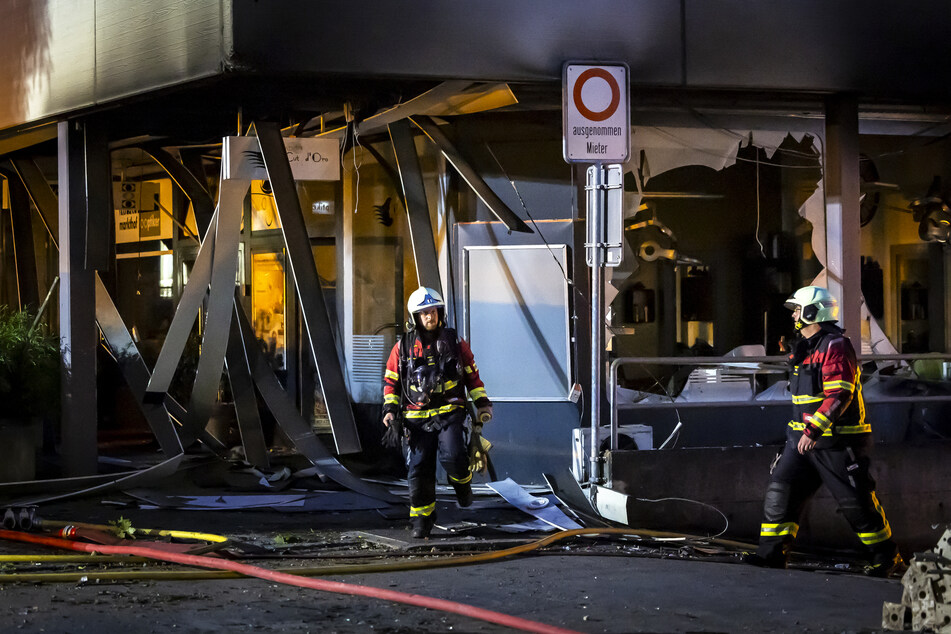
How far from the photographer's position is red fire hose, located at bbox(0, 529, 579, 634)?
590cm

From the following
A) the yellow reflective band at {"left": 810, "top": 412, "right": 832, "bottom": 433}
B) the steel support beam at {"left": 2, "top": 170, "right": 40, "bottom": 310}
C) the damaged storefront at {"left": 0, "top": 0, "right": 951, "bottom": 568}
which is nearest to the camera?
the yellow reflective band at {"left": 810, "top": 412, "right": 832, "bottom": 433}

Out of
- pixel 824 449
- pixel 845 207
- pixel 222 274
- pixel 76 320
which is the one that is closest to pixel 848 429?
pixel 824 449

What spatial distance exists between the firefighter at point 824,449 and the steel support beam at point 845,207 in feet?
8.96

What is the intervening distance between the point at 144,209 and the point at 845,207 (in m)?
9.66

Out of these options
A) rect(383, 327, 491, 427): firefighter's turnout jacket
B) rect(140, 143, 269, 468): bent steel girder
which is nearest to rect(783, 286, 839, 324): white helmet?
rect(383, 327, 491, 427): firefighter's turnout jacket

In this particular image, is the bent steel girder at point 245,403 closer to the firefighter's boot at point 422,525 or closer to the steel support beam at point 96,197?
the steel support beam at point 96,197

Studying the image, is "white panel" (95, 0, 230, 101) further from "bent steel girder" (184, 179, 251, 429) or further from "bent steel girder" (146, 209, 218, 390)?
"bent steel girder" (146, 209, 218, 390)

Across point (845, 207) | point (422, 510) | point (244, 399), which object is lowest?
point (422, 510)

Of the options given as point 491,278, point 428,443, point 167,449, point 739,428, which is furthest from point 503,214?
point 167,449

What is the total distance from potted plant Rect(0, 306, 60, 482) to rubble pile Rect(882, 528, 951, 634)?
8582 mm

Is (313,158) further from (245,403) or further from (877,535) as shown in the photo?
(877,535)

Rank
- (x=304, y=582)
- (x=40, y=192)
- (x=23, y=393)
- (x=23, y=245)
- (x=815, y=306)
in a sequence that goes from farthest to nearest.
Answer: (x=23, y=245)
(x=40, y=192)
(x=23, y=393)
(x=815, y=306)
(x=304, y=582)

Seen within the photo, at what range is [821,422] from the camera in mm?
8109

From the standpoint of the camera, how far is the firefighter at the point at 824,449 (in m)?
8.20
